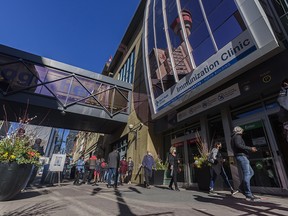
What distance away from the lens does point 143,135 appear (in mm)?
11141

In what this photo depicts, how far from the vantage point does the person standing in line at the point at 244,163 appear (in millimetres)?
Result: 3828

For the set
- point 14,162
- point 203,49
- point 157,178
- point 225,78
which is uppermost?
point 203,49

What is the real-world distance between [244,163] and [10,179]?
204 inches

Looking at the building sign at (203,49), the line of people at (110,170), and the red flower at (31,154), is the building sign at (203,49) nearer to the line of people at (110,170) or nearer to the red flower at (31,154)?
the line of people at (110,170)

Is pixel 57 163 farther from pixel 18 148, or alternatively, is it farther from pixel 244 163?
pixel 244 163

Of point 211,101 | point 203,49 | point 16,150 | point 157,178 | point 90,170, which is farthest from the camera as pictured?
point 90,170

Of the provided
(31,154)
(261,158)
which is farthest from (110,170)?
(261,158)

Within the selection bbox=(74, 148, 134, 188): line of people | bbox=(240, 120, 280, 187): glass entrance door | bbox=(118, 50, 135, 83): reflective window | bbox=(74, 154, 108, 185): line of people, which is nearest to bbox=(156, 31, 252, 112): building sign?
bbox=(240, 120, 280, 187): glass entrance door

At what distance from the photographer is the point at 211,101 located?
279 inches

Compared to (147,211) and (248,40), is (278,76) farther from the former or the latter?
(147,211)

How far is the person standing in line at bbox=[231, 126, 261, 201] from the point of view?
383 centimetres

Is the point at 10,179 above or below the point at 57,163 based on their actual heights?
below

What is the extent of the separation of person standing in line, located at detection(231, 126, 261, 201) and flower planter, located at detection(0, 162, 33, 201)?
5019 millimetres

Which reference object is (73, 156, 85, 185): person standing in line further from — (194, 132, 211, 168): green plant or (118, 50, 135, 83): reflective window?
(118, 50, 135, 83): reflective window
